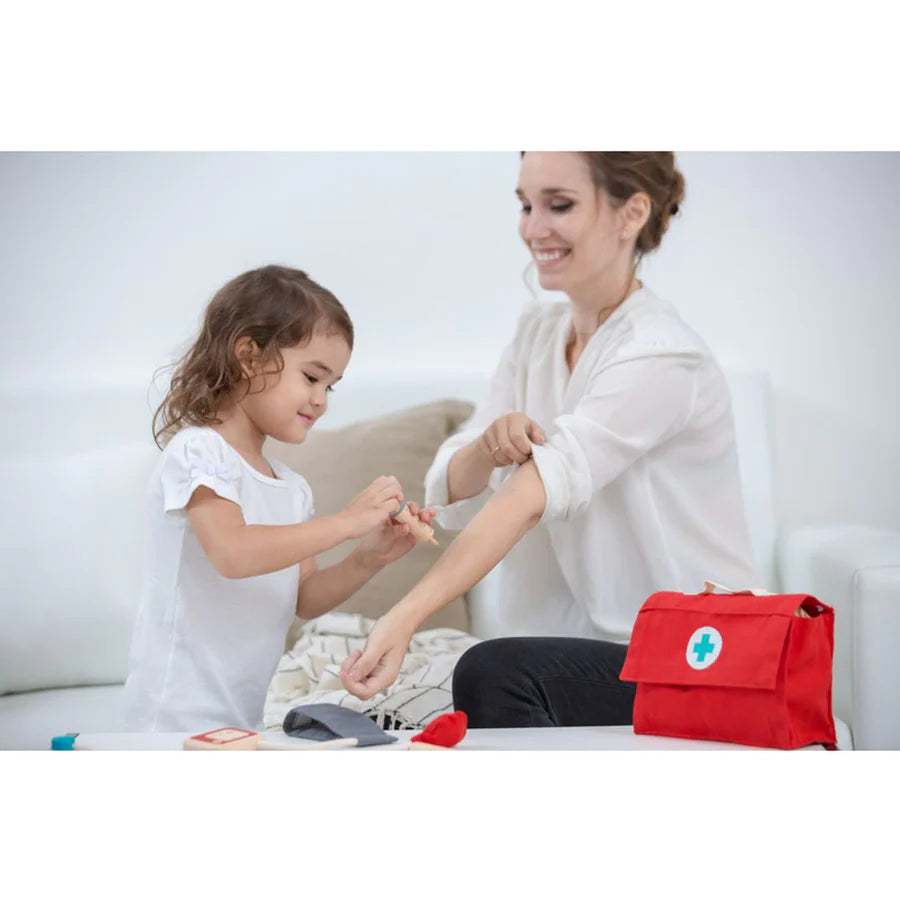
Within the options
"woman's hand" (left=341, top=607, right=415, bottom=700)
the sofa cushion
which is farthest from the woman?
the sofa cushion

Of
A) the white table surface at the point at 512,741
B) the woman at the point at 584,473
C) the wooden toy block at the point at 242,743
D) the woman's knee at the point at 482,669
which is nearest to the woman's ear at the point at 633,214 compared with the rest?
the woman at the point at 584,473

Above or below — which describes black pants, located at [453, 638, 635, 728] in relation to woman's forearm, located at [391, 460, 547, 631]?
below

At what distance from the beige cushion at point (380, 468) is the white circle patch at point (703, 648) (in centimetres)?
80

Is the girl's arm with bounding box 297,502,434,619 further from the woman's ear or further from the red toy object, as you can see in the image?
the woman's ear

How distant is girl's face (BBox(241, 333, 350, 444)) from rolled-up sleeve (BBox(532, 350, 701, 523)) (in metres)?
0.33

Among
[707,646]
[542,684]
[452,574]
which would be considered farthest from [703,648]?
[452,574]

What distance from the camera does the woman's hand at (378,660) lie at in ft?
4.89

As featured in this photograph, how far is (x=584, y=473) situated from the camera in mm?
1695

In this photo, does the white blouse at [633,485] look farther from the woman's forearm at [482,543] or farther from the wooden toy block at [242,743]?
the wooden toy block at [242,743]

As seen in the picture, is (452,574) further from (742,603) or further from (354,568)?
(742,603)

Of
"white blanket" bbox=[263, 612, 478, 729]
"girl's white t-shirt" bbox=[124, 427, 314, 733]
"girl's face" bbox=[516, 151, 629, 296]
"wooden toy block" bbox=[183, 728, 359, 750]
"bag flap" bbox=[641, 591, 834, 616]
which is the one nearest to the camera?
"wooden toy block" bbox=[183, 728, 359, 750]

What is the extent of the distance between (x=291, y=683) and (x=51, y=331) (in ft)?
2.95

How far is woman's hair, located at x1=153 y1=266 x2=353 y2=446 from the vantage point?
161 centimetres
